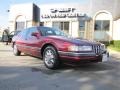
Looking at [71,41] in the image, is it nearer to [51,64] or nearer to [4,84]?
[51,64]

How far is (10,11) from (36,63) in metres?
31.2

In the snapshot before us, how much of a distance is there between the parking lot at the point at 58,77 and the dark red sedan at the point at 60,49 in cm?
40

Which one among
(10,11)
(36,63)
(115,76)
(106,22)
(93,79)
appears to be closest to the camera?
(93,79)

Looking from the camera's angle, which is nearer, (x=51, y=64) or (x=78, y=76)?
(x=78, y=76)

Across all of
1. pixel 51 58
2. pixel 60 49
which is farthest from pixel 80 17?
pixel 60 49

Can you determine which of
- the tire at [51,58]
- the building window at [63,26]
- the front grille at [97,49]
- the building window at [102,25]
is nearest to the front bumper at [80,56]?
the front grille at [97,49]

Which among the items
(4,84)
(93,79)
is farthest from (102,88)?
(4,84)

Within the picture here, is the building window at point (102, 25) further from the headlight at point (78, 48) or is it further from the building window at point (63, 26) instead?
the headlight at point (78, 48)

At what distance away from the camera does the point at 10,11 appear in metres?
40.5

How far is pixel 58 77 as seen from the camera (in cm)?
793

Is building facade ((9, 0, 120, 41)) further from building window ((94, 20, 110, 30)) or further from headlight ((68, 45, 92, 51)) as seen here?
headlight ((68, 45, 92, 51))

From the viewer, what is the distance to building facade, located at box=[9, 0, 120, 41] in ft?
114

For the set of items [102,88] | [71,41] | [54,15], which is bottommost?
[102,88]

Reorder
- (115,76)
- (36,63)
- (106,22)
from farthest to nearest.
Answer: (106,22)
(36,63)
(115,76)
